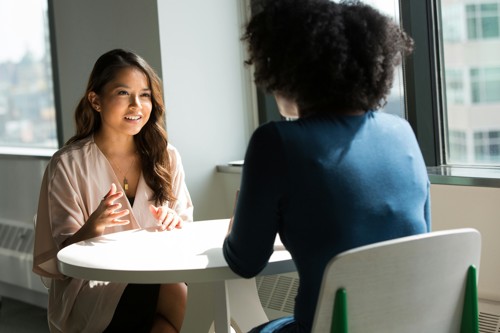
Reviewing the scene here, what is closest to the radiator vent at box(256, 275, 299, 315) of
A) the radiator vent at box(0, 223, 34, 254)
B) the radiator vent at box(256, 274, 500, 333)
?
the radiator vent at box(256, 274, 500, 333)

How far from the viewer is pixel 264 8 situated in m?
1.67

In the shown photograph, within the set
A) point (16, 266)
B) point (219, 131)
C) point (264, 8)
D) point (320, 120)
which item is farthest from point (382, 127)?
point (16, 266)

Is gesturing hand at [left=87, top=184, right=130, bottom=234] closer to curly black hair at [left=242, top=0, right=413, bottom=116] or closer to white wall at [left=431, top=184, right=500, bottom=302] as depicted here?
curly black hair at [left=242, top=0, right=413, bottom=116]

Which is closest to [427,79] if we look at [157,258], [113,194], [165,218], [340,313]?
[165,218]

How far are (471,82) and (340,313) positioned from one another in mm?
1638

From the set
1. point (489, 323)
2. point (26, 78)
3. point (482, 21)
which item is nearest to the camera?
point (489, 323)

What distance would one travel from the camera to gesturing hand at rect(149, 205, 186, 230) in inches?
97.7

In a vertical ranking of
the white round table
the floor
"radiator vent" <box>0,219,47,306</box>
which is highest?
Result: the white round table

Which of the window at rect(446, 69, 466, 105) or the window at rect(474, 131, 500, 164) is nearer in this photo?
the window at rect(474, 131, 500, 164)

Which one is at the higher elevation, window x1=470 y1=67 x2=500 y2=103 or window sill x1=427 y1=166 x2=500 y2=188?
window x1=470 y1=67 x2=500 y2=103

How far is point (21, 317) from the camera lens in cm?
457

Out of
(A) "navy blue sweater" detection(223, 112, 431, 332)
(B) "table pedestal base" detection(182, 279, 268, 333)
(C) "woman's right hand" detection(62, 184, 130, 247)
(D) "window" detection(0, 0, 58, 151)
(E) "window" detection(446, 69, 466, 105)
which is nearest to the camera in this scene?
(A) "navy blue sweater" detection(223, 112, 431, 332)

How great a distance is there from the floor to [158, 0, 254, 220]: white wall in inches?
53.9

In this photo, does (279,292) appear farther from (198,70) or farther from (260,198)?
(260,198)
